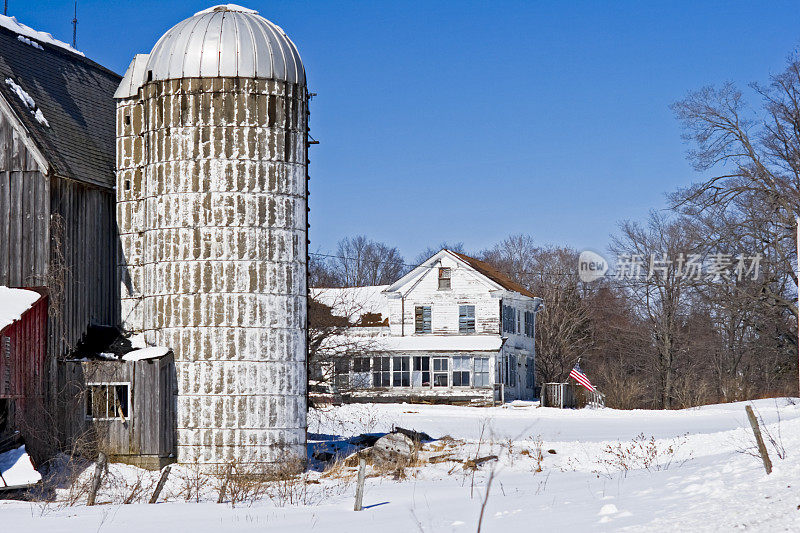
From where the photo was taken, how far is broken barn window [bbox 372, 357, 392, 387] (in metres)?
54.9

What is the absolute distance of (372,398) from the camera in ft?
179

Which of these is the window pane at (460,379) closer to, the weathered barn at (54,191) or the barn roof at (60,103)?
the barn roof at (60,103)

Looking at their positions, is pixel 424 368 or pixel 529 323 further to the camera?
pixel 529 323

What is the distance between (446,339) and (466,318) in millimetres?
1568

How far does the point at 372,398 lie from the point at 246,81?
97.9ft

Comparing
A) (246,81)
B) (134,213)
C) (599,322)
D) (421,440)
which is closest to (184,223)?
(134,213)

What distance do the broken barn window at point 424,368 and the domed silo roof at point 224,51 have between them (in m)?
28.2

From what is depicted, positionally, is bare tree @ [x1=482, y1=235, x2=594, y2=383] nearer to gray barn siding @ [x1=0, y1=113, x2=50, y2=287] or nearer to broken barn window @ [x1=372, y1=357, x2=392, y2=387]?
broken barn window @ [x1=372, y1=357, x2=392, y2=387]

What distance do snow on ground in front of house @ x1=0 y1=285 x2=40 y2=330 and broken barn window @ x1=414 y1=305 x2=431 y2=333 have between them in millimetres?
32431

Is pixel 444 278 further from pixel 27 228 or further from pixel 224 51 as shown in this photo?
pixel 27 228

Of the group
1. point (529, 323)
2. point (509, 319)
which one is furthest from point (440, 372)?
point (529, 323)

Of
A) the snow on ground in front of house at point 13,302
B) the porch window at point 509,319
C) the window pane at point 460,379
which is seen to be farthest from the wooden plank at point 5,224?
the porch window at point 509,319

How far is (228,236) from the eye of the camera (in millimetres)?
26703

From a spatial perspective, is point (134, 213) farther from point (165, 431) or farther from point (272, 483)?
point (272, 483)
